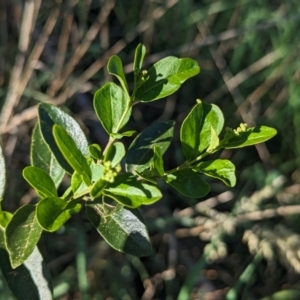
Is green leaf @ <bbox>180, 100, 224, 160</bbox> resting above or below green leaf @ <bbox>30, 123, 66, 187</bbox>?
below

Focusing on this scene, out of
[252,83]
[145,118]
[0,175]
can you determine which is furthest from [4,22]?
[0,175]

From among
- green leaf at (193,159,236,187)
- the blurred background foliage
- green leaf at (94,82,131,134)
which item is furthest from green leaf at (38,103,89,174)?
the blurred background foliage

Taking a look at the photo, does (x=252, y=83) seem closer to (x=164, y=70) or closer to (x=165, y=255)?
(x=165, y=255)

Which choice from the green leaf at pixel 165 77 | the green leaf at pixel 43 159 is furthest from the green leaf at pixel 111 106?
the green leaf at pixel 43 159

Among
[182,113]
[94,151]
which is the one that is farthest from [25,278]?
[182,113]

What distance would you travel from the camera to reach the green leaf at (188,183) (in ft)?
1.92

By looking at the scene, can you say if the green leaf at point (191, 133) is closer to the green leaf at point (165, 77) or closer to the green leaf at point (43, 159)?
the green leaf at point (165, 77)

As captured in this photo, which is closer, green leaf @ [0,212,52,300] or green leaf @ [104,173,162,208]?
green leaf @ [104,173,162,208]

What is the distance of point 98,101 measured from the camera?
0.64 metres

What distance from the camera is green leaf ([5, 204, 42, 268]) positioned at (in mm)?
579

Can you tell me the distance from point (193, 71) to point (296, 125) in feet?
3.46

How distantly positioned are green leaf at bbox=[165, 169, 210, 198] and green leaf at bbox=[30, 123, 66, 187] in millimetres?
199

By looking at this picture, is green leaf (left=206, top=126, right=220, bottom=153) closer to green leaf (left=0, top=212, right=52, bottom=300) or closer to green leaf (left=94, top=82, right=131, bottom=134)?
green leaf (left=94, top=82, right=131, bottom=134)

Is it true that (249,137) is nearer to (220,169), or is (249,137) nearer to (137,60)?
(220,169)
